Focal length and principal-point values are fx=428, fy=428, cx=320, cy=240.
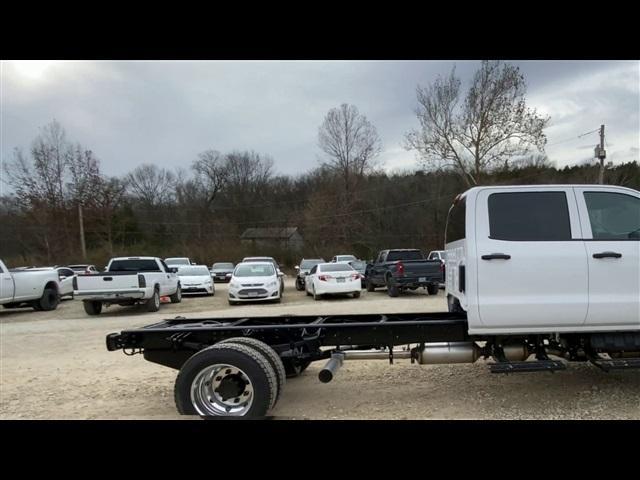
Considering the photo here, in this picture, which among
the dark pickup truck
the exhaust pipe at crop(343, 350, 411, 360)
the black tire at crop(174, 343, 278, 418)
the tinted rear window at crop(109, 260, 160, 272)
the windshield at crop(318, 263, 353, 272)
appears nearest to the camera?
the black tire at crop(174, 343, 278, 418)

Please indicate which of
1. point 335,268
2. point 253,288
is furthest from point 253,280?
point 335,268

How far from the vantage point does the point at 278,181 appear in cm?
6525

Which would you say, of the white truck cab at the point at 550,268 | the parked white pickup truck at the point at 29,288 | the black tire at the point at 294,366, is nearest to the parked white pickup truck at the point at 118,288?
the parked white pickup truck at the point at 29,288

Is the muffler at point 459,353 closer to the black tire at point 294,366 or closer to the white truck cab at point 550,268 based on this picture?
the white truck cab at point 550,268

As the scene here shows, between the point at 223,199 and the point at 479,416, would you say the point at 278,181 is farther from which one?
the point at 479,416

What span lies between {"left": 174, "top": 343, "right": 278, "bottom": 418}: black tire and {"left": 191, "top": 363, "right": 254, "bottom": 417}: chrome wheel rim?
44 millimetres

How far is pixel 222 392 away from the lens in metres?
4.06

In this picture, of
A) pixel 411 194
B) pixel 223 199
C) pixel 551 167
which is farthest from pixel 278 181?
pixel 551 167

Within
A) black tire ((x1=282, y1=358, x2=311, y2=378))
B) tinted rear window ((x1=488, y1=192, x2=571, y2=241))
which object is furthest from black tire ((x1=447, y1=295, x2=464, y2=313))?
black tire ((x1=282, y1=358, x2=311, y2=378))

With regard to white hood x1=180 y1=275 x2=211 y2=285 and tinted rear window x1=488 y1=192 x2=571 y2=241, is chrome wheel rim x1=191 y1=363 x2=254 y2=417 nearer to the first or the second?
tinted rear window x1=488 y1=192 x2=571 y2=241

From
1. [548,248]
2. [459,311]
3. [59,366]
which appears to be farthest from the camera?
[59,366]

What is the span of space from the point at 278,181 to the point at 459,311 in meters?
61.5

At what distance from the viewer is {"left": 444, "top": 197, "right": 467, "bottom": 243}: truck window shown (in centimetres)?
455

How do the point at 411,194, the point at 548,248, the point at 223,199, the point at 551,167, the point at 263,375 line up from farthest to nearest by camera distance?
1. the point at 223,199
2. the point at 411,194
3. the point at 551,167
4. the point at 548,248
5. the point at 263,375
